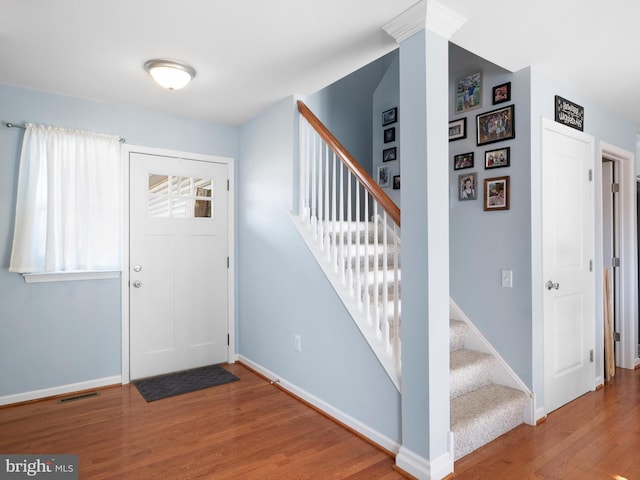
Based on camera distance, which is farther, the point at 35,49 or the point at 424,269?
the point at 35,49

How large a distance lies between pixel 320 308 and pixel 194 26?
1.97 metres

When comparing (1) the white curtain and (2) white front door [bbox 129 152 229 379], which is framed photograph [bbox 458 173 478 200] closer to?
(2) white front door [bbox 129 152 229 379]

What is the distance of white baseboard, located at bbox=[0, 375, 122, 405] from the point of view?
9.80 feet

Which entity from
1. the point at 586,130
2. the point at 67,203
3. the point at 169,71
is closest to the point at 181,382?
the point at 67,203

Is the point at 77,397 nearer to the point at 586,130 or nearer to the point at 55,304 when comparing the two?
the point at 55,304

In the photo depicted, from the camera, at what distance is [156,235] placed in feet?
12.0

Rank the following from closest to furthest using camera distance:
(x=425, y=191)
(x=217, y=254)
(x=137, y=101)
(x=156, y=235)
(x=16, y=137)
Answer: (x=425, y=191)
(x=16, y=137)
(x=137, y=101)
(x=156, y=235)
(x=217, y=254)

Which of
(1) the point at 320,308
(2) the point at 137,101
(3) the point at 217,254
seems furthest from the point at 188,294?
(2) the point at 137,101

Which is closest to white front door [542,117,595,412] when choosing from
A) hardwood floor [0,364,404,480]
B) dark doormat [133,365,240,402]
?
hardwood floor [0,364,404,480]

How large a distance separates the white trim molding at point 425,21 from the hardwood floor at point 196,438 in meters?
2.34

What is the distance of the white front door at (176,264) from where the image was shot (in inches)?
140

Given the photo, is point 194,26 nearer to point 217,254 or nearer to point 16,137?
point 16,137

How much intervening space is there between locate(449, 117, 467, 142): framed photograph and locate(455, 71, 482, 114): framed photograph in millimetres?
82

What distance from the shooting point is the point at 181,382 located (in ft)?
11.4
